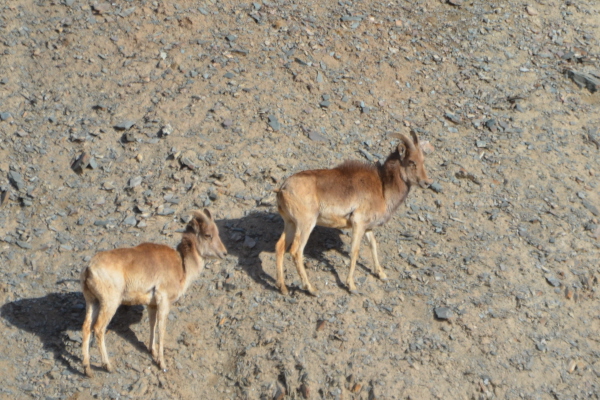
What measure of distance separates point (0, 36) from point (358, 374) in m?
12.3

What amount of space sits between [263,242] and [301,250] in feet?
4.06

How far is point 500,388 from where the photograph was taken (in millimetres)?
11398

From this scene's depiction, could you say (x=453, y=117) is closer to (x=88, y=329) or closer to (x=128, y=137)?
(x=128, y=137)

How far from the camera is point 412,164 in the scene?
43.6ft

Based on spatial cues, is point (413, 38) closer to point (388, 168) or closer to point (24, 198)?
point (388, 168)

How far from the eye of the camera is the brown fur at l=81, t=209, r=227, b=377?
1092 centimetres

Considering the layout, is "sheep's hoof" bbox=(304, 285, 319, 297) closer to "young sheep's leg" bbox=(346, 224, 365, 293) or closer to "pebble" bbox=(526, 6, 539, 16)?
"young sheep's leg" bbox=(346, 224, 365, 293)

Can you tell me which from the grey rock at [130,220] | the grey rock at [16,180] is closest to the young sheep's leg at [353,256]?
the grey rock at [130,220]

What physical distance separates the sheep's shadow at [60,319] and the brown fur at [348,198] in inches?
104

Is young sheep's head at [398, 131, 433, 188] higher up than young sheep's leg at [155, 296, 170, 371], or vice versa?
young sheep's head at [398, 131, 433, 188]

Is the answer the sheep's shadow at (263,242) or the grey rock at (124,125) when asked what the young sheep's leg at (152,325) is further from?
the grey rock at (124,125)

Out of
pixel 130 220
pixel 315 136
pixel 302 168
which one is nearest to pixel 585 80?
pixel 315 136

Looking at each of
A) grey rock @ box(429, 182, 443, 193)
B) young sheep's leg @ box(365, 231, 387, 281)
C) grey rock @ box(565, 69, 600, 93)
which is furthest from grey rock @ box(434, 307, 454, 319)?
grey rock @ box(565, 69, 600, 93)

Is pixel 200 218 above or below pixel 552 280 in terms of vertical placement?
below
